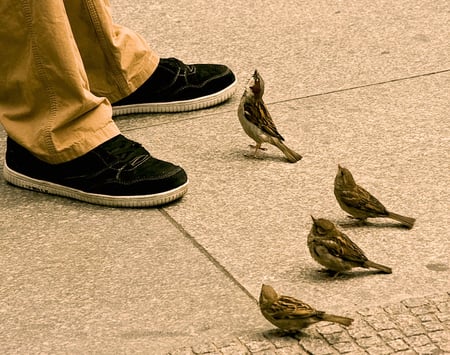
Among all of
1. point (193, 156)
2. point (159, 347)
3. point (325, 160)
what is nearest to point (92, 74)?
point (193, 156)

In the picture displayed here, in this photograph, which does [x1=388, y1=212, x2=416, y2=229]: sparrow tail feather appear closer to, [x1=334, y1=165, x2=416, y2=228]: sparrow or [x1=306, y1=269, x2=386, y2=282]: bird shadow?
[x1=334, y1=165, x2=416, y2=228]: sparrow

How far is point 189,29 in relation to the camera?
28.4 ft

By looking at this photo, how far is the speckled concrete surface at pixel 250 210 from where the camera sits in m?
5.22

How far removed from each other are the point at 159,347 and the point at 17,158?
1968 mm

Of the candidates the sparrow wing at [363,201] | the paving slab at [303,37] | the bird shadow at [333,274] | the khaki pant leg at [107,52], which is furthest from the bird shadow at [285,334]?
the paving slab at [303,37]

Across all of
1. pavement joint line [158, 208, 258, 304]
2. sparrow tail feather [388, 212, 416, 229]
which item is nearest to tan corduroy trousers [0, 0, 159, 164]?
pavement joint line [158, 208, 258, 304]

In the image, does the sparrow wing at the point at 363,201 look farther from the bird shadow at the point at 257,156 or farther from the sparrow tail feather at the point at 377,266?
the bird shadow at the point at 257,156

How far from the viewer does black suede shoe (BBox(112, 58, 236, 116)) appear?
7324 millimetres

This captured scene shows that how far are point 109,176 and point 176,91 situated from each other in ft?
4.00

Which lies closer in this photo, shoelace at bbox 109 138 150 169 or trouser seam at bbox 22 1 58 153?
trouser seam at bbox 22 1 58 153

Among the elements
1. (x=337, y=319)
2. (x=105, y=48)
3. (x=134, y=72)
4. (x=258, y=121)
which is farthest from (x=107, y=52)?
(x=337, y=319)

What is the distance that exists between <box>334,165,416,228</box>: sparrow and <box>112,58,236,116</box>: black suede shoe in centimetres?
161

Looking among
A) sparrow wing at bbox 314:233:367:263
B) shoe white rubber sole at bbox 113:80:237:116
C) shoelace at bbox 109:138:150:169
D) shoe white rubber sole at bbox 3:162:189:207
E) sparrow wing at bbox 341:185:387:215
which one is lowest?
shoe white rubber sole at bbox 3:162:189:207

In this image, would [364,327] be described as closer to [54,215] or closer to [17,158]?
[54,215]
